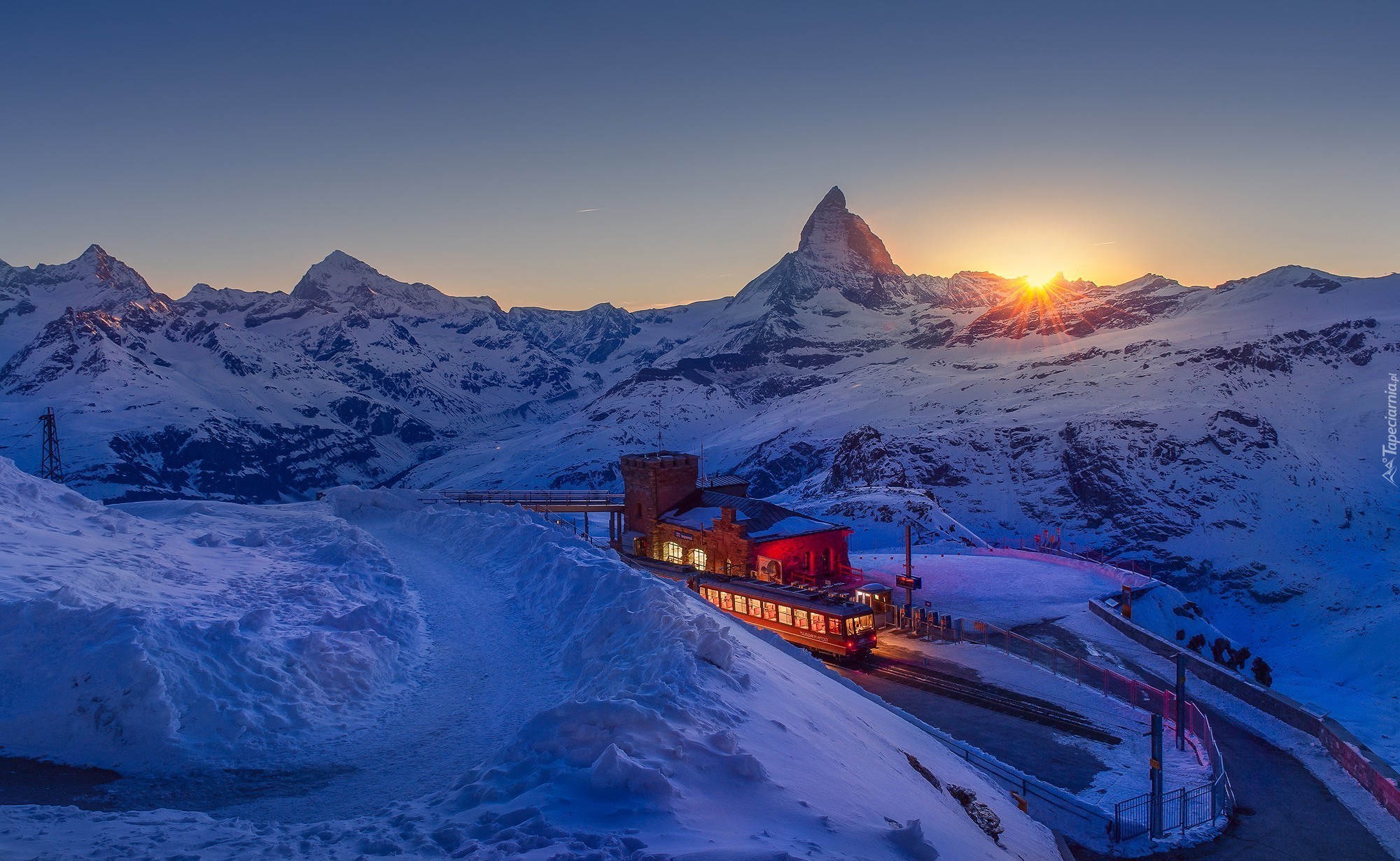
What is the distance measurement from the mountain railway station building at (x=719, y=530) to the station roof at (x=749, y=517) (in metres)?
0.06

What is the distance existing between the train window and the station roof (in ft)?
4.94

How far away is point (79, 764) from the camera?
42.7ft

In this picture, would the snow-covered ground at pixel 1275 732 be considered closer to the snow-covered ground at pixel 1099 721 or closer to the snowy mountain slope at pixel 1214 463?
the snow-covered ground at pixel 1099 721

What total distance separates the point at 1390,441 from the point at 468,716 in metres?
124

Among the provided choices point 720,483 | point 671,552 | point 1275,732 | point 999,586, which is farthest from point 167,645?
point 720,483

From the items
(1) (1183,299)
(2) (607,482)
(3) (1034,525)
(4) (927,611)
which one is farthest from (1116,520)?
(1) (1183,299)

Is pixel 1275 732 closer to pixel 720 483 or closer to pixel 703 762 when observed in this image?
pixel 703 762

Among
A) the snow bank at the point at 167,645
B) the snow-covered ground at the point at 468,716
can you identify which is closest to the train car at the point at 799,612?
the snow-covered ground at the point at 468,716

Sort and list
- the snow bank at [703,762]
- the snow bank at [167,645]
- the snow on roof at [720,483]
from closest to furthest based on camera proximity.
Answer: the snow bank at [703,762] → the snow bank at [167,645] → the snow on roof at [720,483]

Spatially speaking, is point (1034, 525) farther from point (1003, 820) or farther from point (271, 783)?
point (271, 783)

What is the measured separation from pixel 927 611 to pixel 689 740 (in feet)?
105

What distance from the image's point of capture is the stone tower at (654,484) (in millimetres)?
53500

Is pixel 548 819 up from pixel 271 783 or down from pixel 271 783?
up

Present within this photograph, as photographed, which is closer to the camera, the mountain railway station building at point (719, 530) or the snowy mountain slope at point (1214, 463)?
the mountain railway station building at point (719, 530)
